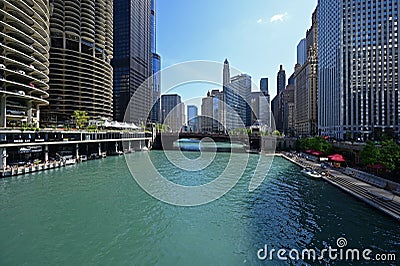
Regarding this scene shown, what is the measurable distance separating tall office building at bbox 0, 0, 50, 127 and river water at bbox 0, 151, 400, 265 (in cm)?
3451

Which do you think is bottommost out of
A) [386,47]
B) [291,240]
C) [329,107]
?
[291,240]

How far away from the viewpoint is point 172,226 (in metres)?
21.2

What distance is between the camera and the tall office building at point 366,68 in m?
120

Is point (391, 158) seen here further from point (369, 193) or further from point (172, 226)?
point (172, 226)

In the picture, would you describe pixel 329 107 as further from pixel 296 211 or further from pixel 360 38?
pixel 296 211

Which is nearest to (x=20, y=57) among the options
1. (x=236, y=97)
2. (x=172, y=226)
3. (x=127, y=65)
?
(x=172, y=226)

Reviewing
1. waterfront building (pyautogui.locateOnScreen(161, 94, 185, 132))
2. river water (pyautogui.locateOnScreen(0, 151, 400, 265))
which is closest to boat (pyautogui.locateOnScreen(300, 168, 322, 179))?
river water (pyautogui.locateOnScreen(0, 151, 400, 265))

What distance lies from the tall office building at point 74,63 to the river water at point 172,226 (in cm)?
8066

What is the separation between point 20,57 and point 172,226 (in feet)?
212

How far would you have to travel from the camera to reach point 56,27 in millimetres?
102500

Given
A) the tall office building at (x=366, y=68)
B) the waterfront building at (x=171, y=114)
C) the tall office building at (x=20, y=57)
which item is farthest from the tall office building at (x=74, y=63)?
the tall office building at (x=366, y=68)

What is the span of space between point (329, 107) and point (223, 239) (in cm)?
14552

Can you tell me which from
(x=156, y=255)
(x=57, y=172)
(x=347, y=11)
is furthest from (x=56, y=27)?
(x=347, y=11)

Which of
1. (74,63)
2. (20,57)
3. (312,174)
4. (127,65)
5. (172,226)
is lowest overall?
(172,226)
